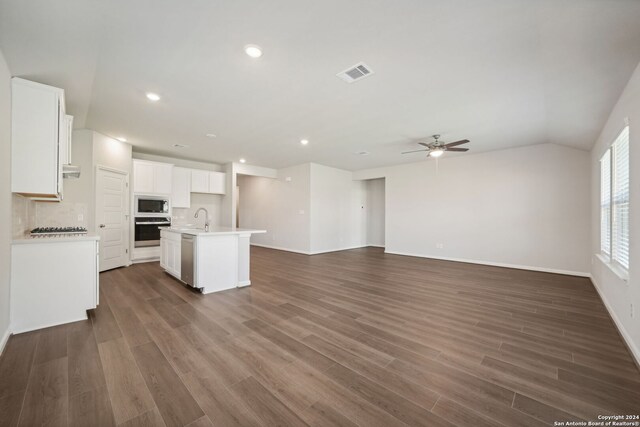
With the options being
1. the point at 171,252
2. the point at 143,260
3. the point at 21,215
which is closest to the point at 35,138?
the point at 21,215

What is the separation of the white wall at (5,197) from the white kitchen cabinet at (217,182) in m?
4.92

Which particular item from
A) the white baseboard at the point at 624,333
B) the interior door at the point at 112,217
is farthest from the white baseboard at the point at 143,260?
the white baseboard at the point at 624,333

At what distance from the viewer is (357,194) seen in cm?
914

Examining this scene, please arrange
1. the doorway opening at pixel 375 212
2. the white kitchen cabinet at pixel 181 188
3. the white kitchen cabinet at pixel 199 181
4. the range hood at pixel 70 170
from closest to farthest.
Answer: the range hood at pixel 70 170 → the white kitchen cabinet at pixel 181 188 → the white kitchen cabinet at pixel 199 181 → the doorway opening at pixel 375 212

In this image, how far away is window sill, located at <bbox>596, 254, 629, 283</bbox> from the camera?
8.43 ft

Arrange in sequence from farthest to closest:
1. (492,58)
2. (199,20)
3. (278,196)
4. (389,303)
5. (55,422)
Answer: (278,196), (389,303), (492,58), (199,20), (55,422)

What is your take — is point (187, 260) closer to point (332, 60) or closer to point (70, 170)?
point (70, 170)

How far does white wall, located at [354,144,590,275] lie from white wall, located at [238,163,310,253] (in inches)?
109

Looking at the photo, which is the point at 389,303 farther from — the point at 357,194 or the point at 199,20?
the point at 357,194

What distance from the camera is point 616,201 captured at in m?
3.04

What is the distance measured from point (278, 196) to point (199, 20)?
6.61 metres

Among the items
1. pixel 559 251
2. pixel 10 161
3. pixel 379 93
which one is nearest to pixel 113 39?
pixel 10 161

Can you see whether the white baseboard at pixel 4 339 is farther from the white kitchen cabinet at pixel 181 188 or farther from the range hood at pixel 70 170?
the white kitchen cabinet at pixel 181 188

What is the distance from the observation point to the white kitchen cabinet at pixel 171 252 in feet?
14.2
